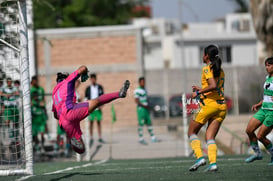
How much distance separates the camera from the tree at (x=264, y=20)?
28.0m

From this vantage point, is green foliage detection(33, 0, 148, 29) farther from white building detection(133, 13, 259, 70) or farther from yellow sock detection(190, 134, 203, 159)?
yellow sock detection(190, 134, 203, 159)

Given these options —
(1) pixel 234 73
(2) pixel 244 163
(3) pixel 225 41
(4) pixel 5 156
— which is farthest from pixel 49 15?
(2) pixel 244 163

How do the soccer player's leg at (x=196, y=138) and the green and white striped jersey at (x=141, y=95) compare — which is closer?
the soccer player's leg at (x=196, y=138)

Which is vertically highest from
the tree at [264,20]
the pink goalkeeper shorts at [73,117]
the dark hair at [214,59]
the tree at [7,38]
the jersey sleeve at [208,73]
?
the tree at [264,20]

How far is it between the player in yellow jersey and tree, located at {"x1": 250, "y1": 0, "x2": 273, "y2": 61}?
18.4m

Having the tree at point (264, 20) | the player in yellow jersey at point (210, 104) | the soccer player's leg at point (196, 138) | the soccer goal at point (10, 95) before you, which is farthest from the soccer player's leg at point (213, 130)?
the tree at point (264, 20)

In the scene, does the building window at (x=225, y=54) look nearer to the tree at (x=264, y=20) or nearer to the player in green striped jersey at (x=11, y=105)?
the tree at (x=264, y=20)

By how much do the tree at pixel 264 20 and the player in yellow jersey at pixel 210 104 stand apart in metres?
18.4

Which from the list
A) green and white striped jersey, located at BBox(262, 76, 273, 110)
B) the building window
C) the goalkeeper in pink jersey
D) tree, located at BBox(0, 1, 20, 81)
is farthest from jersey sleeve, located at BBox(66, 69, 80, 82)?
the building window

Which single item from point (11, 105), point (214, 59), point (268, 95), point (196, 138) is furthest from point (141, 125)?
point (214, 59)

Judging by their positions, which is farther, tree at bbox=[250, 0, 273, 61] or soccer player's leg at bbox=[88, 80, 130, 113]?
tree at bbox=[250, 0, 273, 61]

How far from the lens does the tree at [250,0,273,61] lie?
1102 inches

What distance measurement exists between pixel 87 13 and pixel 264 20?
33881 millimetres

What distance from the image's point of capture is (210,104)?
1002 cm
